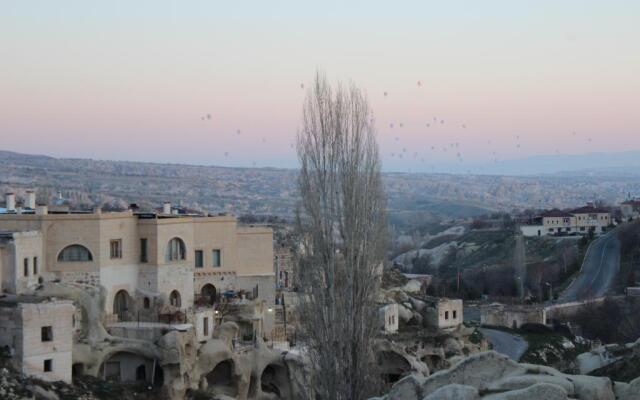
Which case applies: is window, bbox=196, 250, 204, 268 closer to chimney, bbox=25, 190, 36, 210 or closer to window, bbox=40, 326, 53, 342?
chimney, bbox=25, 190, 36, 210

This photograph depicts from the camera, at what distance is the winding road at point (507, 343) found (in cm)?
4778

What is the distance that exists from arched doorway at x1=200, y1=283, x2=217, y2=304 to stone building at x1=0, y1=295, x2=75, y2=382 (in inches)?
350

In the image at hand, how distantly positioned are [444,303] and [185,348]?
16366mm

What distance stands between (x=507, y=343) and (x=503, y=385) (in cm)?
3600

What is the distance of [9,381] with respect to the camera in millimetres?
25609

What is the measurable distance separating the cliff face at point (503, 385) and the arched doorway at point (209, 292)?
2025 cm

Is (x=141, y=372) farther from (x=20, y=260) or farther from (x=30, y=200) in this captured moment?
(x=30, y=200)

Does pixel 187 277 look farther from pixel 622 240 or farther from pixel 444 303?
pixel 622 240

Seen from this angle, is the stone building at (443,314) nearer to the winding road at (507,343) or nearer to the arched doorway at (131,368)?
the winding road at (507,343)

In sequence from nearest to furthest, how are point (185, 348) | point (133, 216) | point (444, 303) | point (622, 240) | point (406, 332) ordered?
point (185, 348), point (133, 216), point (406, 332), point (444, 303), point (622, 240)

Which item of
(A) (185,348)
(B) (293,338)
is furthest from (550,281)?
(A) (185,348)

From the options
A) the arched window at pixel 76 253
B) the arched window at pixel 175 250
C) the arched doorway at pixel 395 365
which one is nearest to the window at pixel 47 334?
the arched window at pixel 76 253

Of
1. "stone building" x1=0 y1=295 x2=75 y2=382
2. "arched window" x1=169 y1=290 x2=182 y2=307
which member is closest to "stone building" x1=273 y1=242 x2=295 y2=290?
"arched window" x1=169 y1=290 x2=182 y2=307

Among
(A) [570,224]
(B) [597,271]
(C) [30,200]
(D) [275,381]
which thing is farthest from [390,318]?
(A) [570,224]
